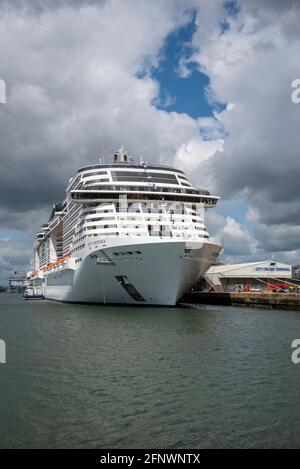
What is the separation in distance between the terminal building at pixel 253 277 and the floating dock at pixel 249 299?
709 centimetres

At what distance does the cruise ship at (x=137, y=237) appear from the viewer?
39344 mm

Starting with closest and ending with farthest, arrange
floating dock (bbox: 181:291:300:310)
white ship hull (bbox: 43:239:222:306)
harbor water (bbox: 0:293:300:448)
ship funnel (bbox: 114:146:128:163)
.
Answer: harbor water (bbox: 0:293:300:448) < white ship hull (bbox: 43:239:222:306) < floating dock (bbox: 181:291:300:310) < ship funnel (bbox: 114:146:128:163)

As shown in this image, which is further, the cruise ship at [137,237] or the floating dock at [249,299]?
the floating dock at [249,299]

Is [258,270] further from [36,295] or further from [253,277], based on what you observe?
[36,295]

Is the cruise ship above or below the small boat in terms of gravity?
above

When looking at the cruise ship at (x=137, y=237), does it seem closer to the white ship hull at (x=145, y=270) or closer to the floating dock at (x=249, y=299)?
the white ship hull at (x=145, y=270)

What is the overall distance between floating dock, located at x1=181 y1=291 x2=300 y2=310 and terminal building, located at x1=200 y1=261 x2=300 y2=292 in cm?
709

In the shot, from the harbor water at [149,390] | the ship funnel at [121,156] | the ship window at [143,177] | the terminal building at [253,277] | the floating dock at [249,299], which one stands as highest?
the ship funnel at [121,156]

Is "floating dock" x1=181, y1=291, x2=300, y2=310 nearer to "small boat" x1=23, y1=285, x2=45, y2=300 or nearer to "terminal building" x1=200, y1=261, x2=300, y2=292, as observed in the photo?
"terminal building" x1=200, y1=261, x2=300, y2=292

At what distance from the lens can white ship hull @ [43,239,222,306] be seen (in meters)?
38.7

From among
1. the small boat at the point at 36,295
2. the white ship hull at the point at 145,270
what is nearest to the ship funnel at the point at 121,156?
the white ship hull at the point at 145,270

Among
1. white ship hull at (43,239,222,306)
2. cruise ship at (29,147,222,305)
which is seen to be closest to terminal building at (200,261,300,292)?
cruise ship at (29,147,222,305)

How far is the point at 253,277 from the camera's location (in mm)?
68562

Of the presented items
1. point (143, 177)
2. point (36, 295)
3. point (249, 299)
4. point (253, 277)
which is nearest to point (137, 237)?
point (143, 177)
